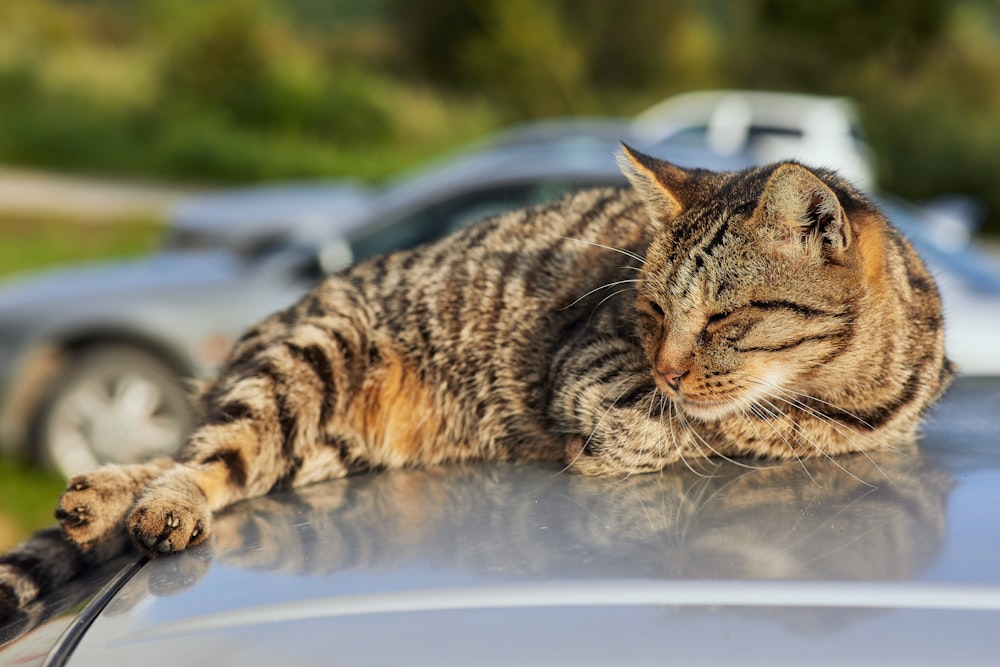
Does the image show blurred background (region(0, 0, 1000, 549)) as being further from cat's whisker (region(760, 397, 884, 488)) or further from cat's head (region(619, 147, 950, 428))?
cat's whisker (region(760, 397, 884, 488))

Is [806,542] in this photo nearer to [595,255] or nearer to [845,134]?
[595,255]

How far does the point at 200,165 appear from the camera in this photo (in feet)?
67.2

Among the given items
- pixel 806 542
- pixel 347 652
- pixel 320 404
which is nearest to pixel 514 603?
pixel 347 652

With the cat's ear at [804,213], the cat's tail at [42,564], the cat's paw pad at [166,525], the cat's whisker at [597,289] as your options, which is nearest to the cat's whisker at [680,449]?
the cat's whisker at [597,289]

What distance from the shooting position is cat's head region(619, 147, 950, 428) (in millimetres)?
2428

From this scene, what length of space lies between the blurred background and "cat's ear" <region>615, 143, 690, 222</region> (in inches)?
452

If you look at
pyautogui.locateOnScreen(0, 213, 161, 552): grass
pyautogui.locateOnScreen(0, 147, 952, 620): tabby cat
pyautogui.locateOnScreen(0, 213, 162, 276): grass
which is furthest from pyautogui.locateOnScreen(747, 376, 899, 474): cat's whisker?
pyautogui.locateOnScreen(0, 213, 162, 276): grass

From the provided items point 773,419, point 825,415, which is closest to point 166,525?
point 773,419

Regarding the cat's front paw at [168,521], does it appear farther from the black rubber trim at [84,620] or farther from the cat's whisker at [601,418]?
the cat's whisker at [601,418]

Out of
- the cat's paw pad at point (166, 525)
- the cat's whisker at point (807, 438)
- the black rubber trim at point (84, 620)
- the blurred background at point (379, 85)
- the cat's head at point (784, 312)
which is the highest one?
the blurred background at point (379, 85)

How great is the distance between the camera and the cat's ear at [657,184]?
2699 millimetres

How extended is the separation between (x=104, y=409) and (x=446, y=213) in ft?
7.52

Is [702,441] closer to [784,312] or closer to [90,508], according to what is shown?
[784,312]

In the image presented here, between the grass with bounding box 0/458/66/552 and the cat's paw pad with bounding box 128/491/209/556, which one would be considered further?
the grass with bounding box 0/458/66/552
